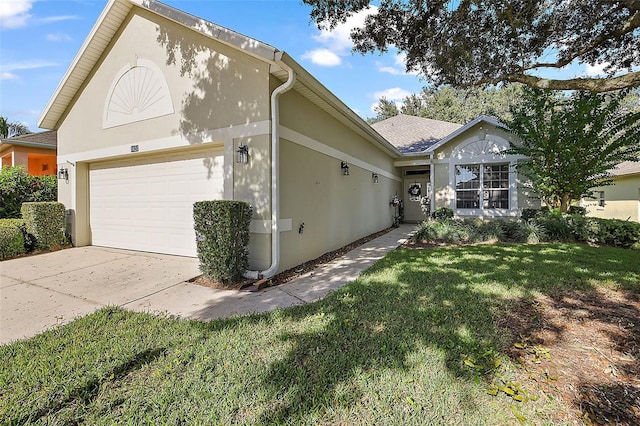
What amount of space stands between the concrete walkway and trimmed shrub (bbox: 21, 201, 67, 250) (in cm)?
80

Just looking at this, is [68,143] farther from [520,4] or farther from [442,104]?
[442,104]

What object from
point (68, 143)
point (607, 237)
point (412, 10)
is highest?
point (412, 10)

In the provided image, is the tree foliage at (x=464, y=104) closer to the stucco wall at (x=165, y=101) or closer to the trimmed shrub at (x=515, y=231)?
the trimmed shrub at (x=515, y=231)

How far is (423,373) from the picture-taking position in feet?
7.82

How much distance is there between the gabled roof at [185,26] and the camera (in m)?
4.82

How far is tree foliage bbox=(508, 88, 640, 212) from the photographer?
7.88 m

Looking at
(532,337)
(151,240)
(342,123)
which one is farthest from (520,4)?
(151,240)

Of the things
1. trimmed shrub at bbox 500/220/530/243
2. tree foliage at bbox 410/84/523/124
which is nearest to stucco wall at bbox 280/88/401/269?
trimmed shrub at bbox 500/220/530/243

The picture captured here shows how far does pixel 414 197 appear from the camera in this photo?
14.9m

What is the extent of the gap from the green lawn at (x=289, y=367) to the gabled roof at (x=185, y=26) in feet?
12.8

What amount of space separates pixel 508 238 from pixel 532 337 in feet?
22.9

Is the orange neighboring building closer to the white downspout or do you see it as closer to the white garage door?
the white garage door

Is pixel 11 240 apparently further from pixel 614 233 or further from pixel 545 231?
pixel 614 233

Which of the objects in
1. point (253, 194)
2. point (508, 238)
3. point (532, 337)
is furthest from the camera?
point (508, 238)
